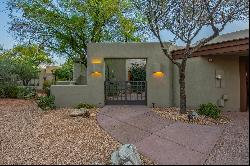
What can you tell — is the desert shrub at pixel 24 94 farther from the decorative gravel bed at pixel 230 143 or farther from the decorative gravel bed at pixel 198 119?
the decorative gravel bed at pixel 230 143

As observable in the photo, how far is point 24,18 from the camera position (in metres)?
19.6

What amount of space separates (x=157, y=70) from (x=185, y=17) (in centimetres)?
273

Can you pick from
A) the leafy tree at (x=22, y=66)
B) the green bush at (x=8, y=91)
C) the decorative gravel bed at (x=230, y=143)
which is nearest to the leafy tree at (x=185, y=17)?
the decorative gravel bed at (x=230, y=143)

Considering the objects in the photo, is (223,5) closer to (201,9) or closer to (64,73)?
(201,9)

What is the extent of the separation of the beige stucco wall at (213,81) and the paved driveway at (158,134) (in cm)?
291

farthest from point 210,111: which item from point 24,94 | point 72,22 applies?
point 24,94

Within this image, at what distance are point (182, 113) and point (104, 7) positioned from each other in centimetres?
956

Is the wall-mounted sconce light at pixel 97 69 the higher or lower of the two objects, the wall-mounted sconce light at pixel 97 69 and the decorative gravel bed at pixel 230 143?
the higher

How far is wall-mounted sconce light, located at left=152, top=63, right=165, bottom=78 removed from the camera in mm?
13281

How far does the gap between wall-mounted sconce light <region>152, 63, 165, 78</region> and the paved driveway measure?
249cm

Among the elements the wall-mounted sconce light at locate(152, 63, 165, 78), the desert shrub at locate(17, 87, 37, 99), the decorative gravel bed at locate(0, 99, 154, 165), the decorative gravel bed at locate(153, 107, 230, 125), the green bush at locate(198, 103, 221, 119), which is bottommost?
the decorative gravel bed at locate(0, 99, 154, 165)

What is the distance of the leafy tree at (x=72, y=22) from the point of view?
61.0 ft

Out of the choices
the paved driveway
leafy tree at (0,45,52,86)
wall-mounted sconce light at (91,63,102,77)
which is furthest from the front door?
leafy tree at (0,45,52,86)

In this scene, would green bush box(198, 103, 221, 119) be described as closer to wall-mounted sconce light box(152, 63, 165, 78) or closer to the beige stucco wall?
the beige stucco wall
